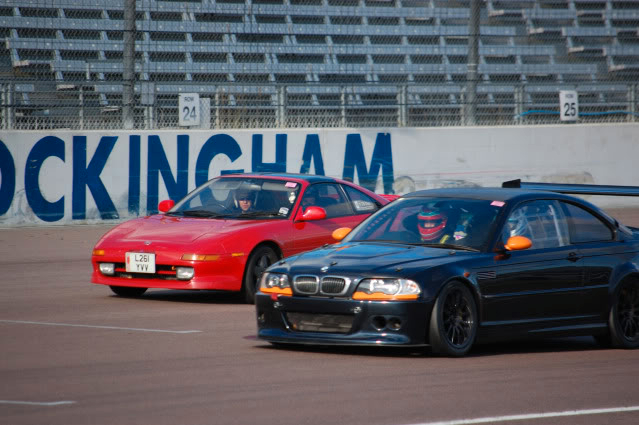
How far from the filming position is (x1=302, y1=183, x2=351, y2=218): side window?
1156cm

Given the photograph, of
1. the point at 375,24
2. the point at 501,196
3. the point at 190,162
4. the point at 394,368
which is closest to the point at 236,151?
the point at 190,162

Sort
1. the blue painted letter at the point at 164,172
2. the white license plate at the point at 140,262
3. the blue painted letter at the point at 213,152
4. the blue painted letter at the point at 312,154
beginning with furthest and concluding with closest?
the blue painted letter at the point at 312,154 < the blue painted letter at the point at 213,152 < the blue painted letter at the point at 164,172 < the white license plate at the point at 140,262

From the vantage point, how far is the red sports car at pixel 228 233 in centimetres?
1023

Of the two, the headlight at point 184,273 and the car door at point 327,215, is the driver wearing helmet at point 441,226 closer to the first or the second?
the headlight at point 184,273

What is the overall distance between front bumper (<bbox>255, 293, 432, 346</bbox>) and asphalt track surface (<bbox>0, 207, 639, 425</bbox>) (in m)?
0.15

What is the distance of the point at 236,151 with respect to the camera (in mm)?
19391

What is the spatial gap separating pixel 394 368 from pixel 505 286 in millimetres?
1222

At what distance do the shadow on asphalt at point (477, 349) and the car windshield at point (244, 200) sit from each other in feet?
11.3

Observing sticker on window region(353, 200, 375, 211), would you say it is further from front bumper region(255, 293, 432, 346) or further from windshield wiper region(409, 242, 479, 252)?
front bumper region(255, 293, 432, 346)

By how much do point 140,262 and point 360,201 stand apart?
2904mm

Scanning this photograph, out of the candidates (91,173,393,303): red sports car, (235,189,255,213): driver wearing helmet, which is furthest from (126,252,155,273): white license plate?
(235,189,255,213): driver wearing helmet

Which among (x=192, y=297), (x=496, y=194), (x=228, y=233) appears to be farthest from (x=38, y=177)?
(x=496, y=194)

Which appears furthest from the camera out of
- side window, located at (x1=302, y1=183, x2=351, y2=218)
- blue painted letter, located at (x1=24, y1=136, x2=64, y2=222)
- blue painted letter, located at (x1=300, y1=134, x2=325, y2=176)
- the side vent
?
blue painted letter, located at (x1=300, y1=134, x2=325, y2=176)

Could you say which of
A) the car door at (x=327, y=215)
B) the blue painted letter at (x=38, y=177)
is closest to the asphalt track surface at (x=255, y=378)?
the car door at (x=327, y=215)
